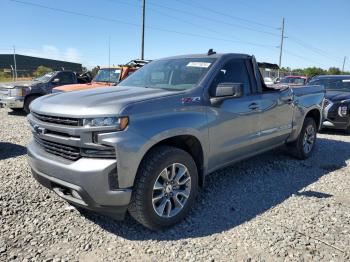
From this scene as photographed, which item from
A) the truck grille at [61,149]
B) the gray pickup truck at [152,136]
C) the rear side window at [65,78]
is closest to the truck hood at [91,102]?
the gray pickup truck at [152,136]

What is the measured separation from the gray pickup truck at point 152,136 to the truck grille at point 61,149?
0.01 metres

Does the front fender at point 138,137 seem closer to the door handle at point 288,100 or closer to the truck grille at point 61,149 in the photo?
the truck grille at point 61,149

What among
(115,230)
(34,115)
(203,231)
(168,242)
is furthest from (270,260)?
(34,115)

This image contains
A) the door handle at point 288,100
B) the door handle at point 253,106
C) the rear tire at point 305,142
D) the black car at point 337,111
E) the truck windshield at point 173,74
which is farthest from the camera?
the black car at point 337,111

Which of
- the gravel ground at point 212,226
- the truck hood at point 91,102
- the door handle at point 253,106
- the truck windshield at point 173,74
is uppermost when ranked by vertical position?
the truck windshield at point 173,74

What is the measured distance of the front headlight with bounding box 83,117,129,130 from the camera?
9.36 ft

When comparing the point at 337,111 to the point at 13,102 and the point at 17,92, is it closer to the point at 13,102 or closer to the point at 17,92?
the point at 17,92

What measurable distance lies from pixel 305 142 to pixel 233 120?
2.76m

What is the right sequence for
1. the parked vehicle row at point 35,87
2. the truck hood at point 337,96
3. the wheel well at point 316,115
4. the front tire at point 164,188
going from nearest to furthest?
the front tire at point 164,188, the wheel well at point 316,115, the truck hood at point 337,96, the parked vehicle row at point 35,87

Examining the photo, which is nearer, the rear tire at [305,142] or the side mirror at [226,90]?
the side mirror at [226,90]

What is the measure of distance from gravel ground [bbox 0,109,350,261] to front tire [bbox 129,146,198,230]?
0.19m

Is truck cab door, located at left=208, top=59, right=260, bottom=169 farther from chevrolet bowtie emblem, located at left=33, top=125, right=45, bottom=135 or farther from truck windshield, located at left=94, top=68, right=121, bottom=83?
truck windshield, located at left=94, top=68, right=121, bottom=83

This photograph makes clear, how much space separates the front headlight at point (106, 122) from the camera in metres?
2.85

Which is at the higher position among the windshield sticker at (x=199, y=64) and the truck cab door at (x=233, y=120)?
the windshield sticker at (x=199, y=64)
